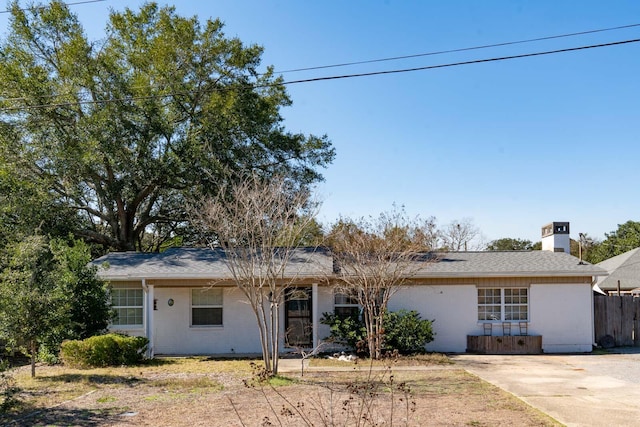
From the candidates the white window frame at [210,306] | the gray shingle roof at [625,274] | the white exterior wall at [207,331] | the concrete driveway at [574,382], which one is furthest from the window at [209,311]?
the gray shingle roof at [625,274]

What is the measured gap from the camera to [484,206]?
77.6 ft

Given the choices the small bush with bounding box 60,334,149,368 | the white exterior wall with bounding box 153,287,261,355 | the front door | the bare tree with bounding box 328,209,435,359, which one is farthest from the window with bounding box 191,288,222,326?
the bare tree with bounding box 328,209,435,359

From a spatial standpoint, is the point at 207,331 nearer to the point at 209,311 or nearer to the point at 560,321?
the point at 209,311

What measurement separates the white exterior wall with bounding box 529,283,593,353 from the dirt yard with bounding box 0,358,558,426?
4.43 metres

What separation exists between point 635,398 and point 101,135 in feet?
63.1

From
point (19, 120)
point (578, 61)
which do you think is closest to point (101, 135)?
point (19, 120)

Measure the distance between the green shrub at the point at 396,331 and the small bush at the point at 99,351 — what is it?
537cm

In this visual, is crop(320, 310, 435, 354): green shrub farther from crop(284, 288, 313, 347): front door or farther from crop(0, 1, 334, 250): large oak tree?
crop(0, 1, 334, 250): large oak tree

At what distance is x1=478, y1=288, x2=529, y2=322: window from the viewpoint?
16.8 metres

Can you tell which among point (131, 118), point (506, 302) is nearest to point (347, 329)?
point (506, 302)

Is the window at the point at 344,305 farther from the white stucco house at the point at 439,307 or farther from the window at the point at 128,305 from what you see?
the window at the point at 128,305

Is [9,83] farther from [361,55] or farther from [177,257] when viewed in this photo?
[361,55]

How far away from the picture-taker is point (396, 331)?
1542 cm

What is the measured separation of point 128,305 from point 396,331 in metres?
8.01
